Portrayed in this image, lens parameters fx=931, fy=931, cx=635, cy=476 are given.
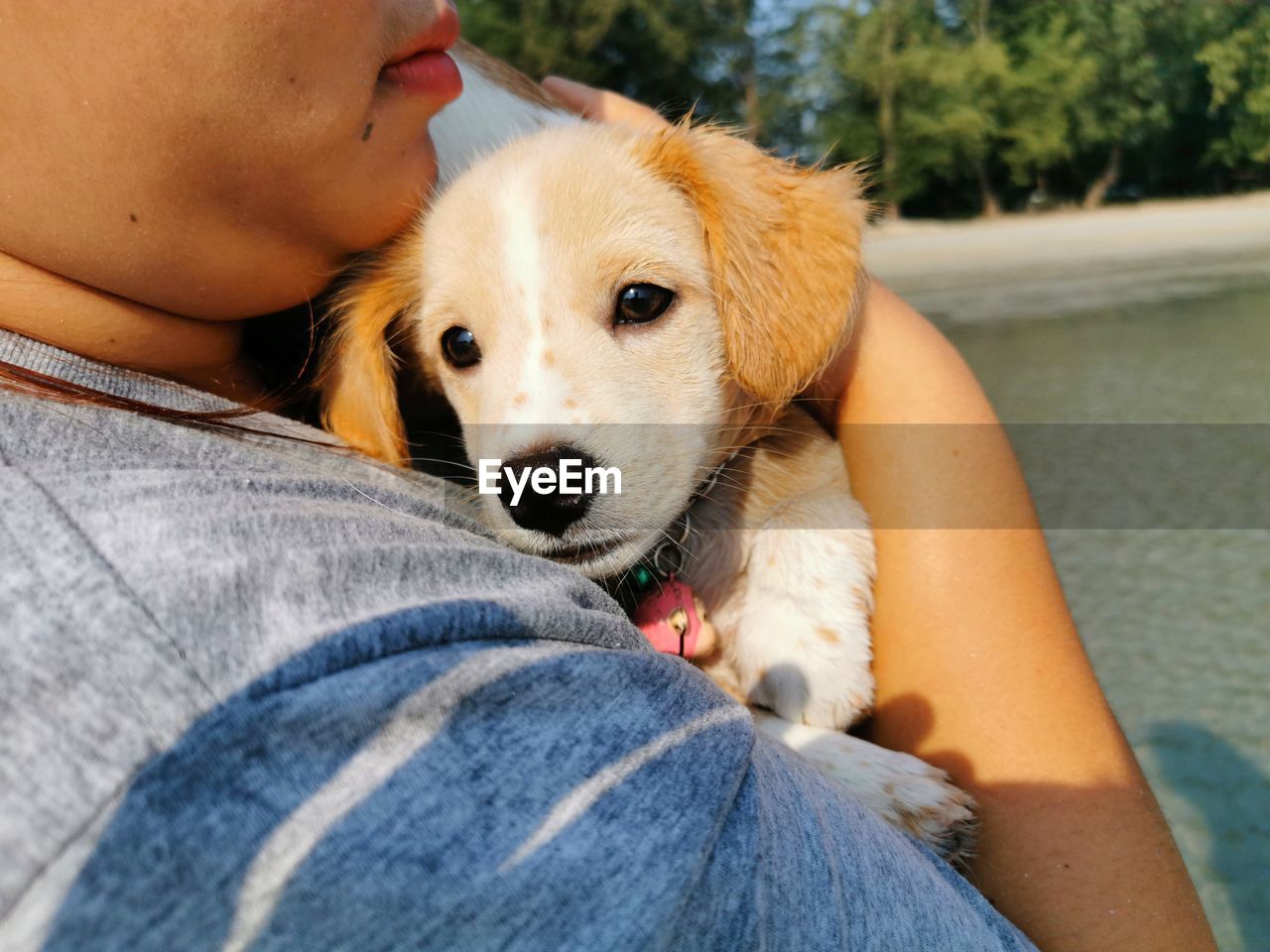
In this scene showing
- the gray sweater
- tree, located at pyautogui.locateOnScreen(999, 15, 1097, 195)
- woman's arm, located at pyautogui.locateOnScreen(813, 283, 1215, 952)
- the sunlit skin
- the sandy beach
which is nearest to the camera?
the gray sweater

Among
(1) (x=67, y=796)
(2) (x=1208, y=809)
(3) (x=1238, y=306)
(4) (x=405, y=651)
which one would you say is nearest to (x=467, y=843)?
(4) (x=405, y=651)

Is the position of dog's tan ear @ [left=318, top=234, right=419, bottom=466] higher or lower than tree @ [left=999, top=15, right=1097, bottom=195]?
lower

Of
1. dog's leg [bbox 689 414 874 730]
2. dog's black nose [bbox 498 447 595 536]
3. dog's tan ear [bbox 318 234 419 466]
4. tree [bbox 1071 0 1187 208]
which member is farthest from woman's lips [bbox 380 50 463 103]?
tree [bbox 1071 0 1187 208]

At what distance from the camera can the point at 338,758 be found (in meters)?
0.69

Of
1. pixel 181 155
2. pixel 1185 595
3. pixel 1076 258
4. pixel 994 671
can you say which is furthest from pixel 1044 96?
pixel 181 155

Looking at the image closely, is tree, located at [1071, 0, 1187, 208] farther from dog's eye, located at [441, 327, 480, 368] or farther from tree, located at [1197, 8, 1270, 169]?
dog's eye, located at [441, 327, 480, 368]

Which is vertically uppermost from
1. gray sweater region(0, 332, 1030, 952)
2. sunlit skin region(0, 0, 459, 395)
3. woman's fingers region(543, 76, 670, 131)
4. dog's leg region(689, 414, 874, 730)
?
woman's fingers region(543, 76, 670, 131)

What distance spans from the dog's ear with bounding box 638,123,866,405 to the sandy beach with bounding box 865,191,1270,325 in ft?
20.5

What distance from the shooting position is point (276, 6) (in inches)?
41.3

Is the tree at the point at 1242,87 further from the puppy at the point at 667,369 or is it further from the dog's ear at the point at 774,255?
the puppy at the point at 667,369

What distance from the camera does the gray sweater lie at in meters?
0.62

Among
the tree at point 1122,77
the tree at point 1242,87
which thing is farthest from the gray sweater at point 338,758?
the tree at point 1122,77

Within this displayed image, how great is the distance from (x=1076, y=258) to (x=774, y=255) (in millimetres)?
16934

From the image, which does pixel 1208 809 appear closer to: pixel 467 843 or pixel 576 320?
pixel 576 320
